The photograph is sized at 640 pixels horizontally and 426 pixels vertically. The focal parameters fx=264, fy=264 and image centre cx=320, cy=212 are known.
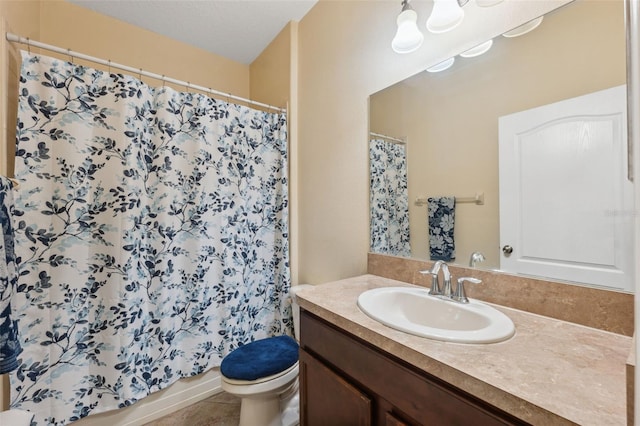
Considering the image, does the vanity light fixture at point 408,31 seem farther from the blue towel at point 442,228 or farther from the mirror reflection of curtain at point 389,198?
the blue towel at point 442,228

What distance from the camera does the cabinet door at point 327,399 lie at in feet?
2.60

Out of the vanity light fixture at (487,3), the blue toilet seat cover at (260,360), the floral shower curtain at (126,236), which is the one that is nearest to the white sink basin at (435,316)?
the blue toilet seat cover at (260,360)

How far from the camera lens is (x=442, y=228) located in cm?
114

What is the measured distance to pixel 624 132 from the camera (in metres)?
0.70

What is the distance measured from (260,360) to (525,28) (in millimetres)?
1740

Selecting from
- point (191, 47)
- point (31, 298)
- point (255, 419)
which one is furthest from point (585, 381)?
point (191, 47)

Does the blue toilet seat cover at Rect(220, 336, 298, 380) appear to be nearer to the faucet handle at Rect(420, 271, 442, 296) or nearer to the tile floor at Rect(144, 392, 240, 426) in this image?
the tile floor at Rect(144, 392, 240, 426)

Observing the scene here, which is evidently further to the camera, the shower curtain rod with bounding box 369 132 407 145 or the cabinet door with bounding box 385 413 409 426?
the shower curtain rod with bounding box 369 132 407 145

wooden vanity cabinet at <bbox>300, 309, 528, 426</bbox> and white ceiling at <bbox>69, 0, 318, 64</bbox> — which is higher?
white ceiling at <bbox>69, 0, 318, 64</bbox>

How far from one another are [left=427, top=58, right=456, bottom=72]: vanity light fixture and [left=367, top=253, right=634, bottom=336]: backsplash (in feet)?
2.70

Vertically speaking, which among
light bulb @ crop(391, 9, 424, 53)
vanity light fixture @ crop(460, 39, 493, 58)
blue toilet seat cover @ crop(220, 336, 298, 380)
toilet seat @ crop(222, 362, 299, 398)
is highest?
light bulb @ crop(391, 9, 424, 53)

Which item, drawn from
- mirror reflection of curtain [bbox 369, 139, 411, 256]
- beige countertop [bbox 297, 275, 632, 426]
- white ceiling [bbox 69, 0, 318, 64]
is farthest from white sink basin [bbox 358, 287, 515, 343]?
white ceiling [bbox 69, 0, 318, 64]

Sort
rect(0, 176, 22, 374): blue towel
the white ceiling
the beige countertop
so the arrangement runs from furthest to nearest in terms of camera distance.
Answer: the white ceiling, rect(0, 176, 22, 374): blue towel, the beige countertop

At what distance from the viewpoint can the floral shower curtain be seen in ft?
4.07
